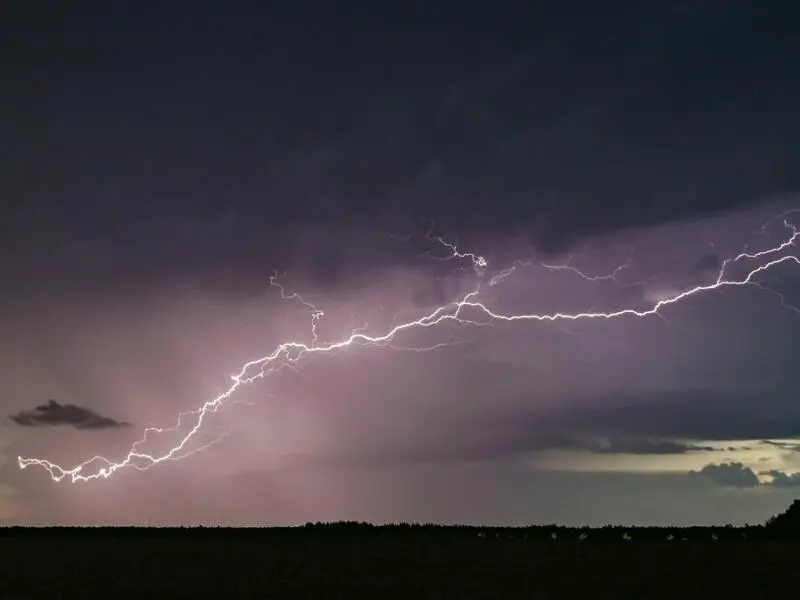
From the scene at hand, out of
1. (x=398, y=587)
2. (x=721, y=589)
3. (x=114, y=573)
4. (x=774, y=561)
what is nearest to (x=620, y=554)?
(x=774, y=561)

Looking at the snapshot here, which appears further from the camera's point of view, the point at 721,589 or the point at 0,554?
the point at 0,554

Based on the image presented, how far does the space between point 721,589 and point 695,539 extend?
1101 inches

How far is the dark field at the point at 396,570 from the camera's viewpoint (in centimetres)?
2234

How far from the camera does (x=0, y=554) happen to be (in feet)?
120

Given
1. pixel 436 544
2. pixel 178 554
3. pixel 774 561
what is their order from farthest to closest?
pixel 436 544
pixel 178 554
pixel 774 561

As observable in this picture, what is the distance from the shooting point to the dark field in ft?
73.3

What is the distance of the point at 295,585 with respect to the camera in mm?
23438

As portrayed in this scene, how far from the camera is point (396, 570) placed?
27641 millimetres

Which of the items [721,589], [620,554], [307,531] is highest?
[307,531]

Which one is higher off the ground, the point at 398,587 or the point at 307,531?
the point at 307,531

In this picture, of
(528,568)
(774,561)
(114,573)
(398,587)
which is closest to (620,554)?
(774,561)

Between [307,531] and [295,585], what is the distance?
34.0 meters

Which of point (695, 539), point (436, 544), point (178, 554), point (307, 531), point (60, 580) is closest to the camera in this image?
point (60, 580)

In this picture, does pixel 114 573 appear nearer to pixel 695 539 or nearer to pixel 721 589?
pixel 721 589
